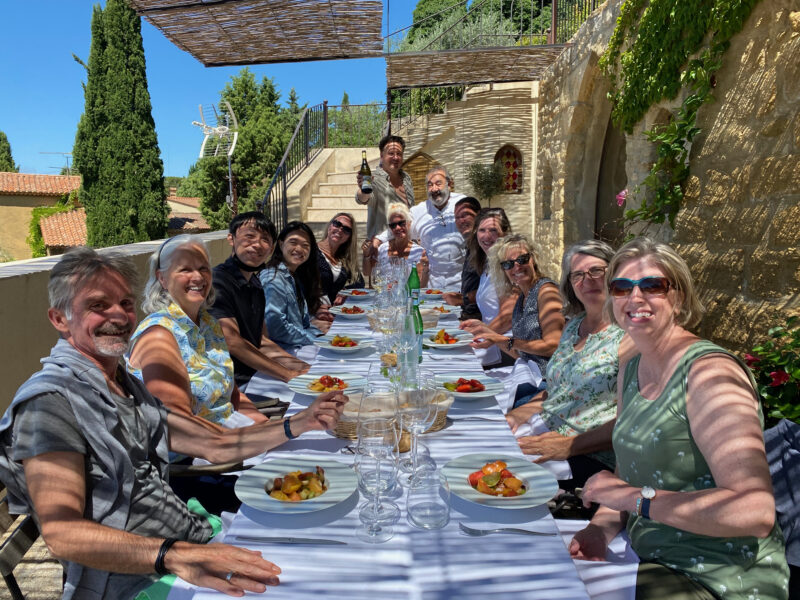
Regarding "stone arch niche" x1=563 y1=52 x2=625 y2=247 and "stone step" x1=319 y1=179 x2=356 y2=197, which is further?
"stone step" x1=319 y1=179 x2=356 y2=197

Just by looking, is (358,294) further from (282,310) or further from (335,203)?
(335,203)

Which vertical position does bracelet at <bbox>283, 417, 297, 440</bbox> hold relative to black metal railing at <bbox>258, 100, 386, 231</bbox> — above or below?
below

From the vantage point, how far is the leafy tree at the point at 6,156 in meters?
52.0

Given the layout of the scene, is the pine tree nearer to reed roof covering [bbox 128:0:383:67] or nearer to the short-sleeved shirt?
reed roof covering [bbox 128:0:383:67]

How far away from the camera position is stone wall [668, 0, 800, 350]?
9.44ft

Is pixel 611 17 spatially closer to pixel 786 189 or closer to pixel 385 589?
pixel 786 189

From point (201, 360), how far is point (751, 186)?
291 cm

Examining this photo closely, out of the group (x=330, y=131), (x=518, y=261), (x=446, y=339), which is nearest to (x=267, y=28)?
(x=518, y=261)

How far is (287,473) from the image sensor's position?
5.18 ft

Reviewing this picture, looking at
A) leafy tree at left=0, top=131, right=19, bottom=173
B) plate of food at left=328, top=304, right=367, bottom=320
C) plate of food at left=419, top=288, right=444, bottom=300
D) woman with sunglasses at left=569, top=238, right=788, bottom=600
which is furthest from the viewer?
leafy tree at left=0, top=131, right=19, bottom=173

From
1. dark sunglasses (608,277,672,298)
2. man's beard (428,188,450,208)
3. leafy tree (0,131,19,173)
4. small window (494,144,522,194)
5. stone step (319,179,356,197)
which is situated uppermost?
leafy tree (0,131,19,173)

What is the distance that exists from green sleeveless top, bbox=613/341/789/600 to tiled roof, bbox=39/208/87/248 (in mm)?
32303

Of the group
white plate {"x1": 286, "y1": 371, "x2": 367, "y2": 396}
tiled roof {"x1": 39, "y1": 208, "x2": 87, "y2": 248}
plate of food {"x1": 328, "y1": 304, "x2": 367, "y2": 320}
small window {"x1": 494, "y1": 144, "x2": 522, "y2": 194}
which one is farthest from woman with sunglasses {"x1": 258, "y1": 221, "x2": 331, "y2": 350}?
tiled roof {"x1": 39, "y1": 208, "x2": 87, "y2": 248}

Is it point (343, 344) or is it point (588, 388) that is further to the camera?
point (343, 344)
